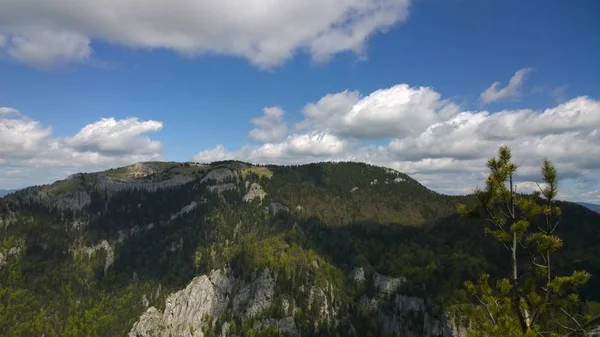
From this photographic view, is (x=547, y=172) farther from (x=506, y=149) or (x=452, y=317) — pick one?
(x=452, y=317)

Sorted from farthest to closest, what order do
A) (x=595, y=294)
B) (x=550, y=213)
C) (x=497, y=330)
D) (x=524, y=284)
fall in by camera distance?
(x=595, y=294) → (x=524, y=284) → (x=497, y=330) → (x=550, y=213)

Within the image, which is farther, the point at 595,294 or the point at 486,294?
the point at 595,294

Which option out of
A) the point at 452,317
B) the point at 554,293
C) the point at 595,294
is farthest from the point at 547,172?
the point at 595,294

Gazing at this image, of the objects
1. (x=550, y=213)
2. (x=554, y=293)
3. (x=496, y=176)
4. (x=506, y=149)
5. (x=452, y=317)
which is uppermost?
(x=506, y=149)

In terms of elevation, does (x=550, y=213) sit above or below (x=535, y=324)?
above

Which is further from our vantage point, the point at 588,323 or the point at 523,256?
the point at 523,256

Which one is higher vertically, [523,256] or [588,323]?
[523,256]

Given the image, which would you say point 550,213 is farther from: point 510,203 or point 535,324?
point 535,324

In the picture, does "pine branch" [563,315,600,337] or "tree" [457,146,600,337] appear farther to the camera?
"tree" [457,146,600,337]

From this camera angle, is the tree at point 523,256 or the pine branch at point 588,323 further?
the tree at point 523,256

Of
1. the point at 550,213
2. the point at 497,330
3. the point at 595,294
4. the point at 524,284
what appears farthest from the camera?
the point at 595,294
